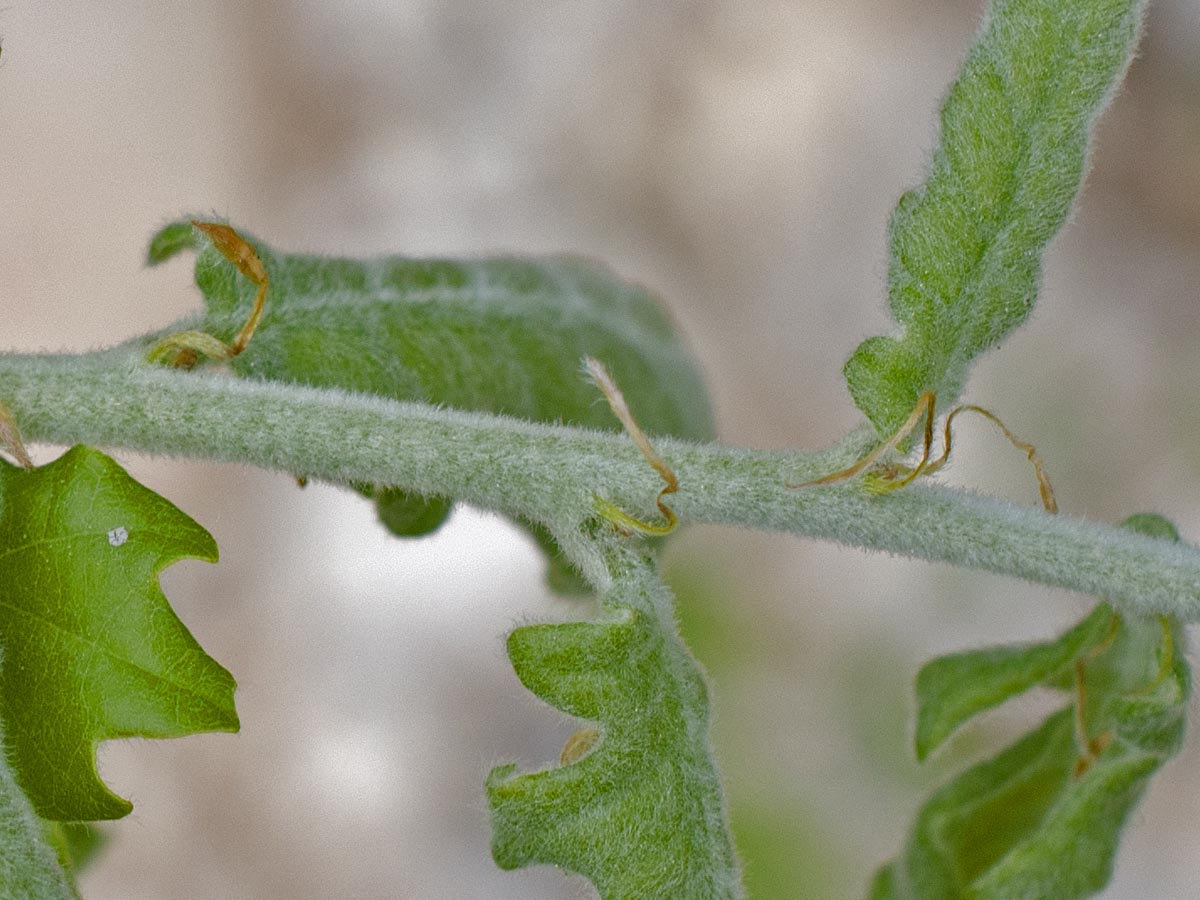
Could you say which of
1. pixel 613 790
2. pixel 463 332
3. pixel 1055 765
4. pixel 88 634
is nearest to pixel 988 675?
pixel 1055 765

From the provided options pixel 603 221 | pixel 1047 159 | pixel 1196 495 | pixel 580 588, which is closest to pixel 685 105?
pixel 603 221

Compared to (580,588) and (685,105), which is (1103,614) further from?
(685,105)

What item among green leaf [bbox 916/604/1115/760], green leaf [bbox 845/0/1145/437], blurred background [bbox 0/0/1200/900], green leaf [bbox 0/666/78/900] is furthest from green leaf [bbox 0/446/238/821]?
blurred background [bbox 0/0/1200/900]

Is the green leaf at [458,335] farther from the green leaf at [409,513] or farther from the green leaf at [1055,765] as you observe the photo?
Answer: the green leaf at [1055,765]

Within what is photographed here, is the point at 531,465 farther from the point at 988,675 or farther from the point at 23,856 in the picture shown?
the point at 988,675

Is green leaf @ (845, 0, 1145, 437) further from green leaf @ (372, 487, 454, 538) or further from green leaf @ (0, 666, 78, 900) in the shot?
green leaf @ (0, 666, 78, 900)
